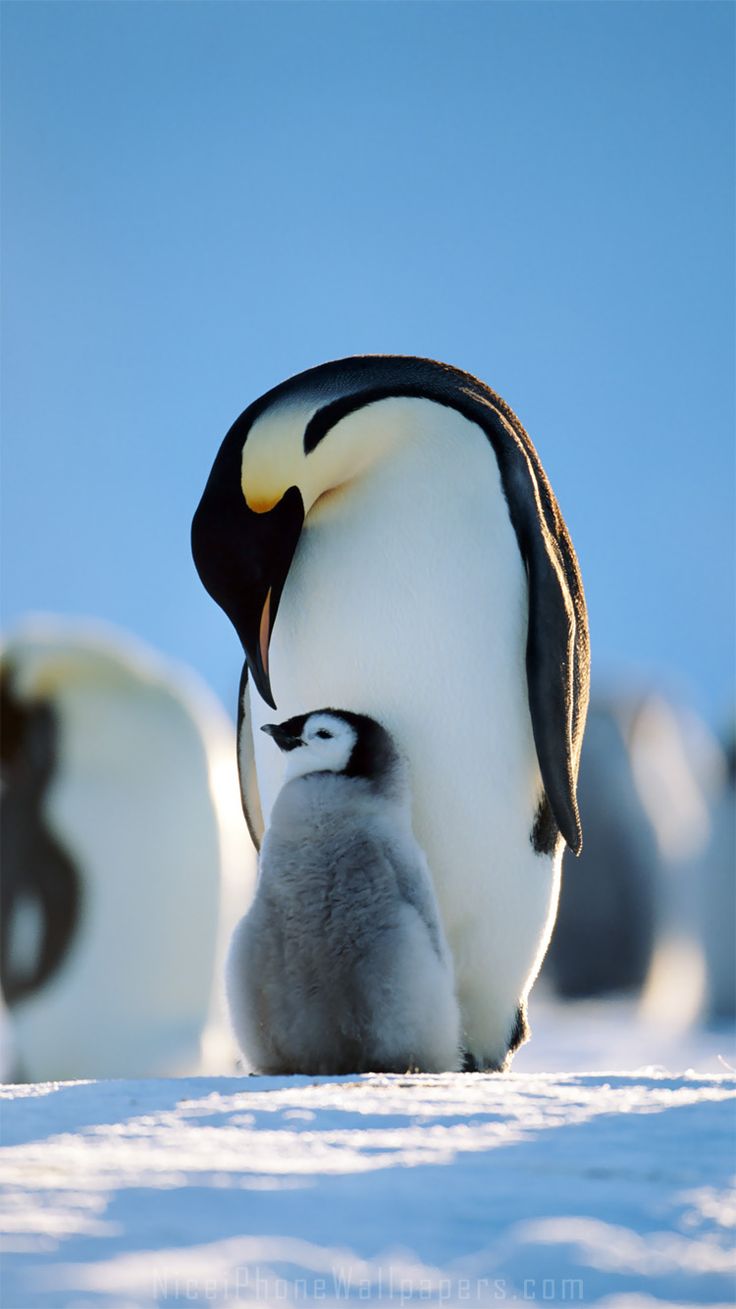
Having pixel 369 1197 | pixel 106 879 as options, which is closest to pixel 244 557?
pixel 369 1197

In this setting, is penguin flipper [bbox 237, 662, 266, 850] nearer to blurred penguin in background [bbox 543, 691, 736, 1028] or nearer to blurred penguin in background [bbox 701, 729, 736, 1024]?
blurred penguin in background [bbox 701, 729, 736, 1024]

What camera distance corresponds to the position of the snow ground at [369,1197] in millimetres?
1175

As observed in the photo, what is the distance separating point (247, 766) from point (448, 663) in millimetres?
891

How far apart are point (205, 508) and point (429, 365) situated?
66 centimetres

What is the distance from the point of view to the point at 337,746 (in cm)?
277

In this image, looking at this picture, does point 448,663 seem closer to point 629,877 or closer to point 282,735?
point 282,735

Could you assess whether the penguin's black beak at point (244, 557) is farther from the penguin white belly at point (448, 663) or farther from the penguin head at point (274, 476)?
the penguin white belly at point (448, 663)

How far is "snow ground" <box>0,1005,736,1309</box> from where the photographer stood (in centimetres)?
117

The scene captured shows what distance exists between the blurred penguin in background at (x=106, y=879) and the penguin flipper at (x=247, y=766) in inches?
93.4

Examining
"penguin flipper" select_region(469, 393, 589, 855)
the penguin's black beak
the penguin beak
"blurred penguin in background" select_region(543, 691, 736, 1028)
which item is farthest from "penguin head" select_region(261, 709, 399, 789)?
"blurred penguin in background" select_region(543, 691, 736, 1028)

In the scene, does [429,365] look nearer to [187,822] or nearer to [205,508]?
[205,508]

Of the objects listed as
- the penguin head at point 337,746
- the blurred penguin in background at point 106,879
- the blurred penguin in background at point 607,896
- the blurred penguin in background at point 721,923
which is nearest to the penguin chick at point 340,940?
the penguin head at point 337,746

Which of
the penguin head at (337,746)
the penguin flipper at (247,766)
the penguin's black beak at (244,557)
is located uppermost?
the penguin's black beak at (244,557)

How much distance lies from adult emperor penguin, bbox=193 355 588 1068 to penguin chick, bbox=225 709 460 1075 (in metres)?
0.28
